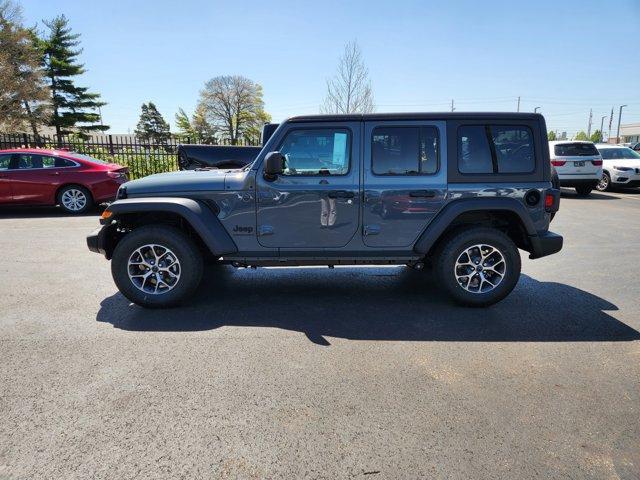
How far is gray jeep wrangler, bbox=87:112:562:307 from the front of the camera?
4316mm

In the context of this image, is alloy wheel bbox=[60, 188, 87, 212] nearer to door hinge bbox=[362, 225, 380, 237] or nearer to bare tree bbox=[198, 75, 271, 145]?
door hinge bbox=[362, 225, 380, 237]

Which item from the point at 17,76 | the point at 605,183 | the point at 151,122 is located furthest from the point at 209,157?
the point at 151,122

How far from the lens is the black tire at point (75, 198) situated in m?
10.4

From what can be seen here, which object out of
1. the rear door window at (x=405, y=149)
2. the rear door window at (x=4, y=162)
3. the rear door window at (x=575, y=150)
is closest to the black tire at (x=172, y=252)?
the rear door window at (x=405, y=149)

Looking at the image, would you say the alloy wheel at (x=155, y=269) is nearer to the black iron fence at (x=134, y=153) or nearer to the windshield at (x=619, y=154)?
the black iron fence at (x=134, y=153)

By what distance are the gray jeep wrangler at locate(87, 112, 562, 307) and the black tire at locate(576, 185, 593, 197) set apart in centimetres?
1260

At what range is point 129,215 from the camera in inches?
179

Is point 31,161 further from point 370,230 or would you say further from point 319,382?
point 319,382

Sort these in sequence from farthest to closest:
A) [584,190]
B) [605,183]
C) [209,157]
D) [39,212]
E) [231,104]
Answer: [231,104] → [605,183] → [584,190] → [39,212] → [209,157]

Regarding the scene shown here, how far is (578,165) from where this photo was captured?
14.4 meters

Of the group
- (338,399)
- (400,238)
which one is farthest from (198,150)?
(338,399)

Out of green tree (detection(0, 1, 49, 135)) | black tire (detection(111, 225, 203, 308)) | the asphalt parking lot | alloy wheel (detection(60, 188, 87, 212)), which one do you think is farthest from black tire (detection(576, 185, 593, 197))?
green tree (detection(0, 1, 49, 135))

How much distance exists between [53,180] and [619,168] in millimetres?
18122

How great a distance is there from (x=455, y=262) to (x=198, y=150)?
6198mm
